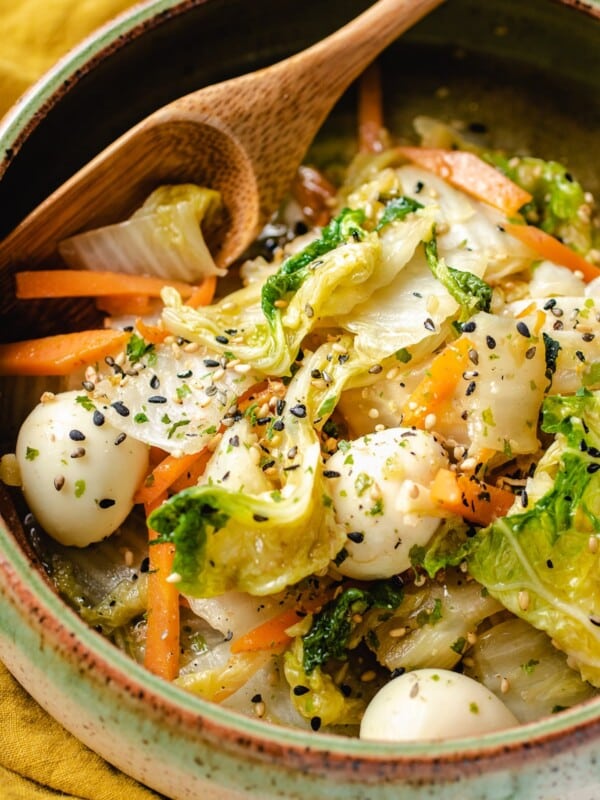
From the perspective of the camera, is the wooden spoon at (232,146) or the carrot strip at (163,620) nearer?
the carrot strip at (163,620)

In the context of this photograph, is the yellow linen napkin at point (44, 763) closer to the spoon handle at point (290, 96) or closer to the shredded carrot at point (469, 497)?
the shredded carrot at point (469, 497)

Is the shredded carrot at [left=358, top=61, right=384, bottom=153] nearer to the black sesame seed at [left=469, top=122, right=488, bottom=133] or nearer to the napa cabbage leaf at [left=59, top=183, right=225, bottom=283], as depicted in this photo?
the black sesame seed at [left=469, top=122, right=488, bottom=133]

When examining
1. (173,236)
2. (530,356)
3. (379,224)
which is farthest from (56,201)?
(530,356)

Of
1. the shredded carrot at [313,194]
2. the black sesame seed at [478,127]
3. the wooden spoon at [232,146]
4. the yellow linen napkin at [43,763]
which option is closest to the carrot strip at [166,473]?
the yellow linen napkin at [43,763]

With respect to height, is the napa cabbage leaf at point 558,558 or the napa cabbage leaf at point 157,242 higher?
the napa cabbage leaf at point 157,242

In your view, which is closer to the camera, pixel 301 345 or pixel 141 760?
pixel 141 760

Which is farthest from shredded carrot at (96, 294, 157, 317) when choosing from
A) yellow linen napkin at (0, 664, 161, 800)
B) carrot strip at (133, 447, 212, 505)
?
yellow linen napkin at (0, 664, 161, 800)

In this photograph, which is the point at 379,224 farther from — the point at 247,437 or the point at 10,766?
the point at 10,766

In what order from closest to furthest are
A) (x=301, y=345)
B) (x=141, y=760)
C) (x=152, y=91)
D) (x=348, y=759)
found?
(x=348, y=759), (x=141, y=760), (x=301, y=345), (x=152, y=91)
